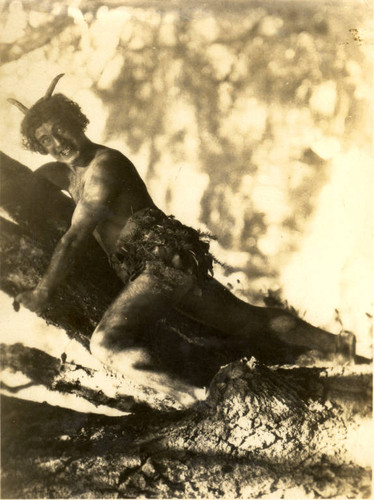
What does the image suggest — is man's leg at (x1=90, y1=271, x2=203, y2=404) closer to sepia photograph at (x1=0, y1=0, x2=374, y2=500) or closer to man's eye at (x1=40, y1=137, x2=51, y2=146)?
sepia photograph at (x1=0, y1=0, x2=374, y2=500)

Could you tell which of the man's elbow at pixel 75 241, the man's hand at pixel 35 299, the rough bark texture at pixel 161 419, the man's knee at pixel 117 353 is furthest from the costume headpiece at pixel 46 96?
the man's knee at pixel 117 353

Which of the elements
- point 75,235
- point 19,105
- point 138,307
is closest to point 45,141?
point 19,105

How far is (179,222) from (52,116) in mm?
661

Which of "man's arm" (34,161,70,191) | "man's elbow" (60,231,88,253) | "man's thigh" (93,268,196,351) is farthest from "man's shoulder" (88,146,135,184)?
"man's thigh" (93,268,196,351)

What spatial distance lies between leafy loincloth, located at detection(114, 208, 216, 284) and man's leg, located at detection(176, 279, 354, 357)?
0.30 ft

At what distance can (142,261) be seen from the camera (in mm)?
1735

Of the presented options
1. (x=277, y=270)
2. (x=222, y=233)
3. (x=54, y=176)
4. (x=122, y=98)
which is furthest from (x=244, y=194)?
(x=54, y=176)

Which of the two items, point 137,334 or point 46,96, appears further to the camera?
point 46,96

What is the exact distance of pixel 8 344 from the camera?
176 cm

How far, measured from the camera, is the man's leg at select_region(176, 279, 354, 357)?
1737 mm

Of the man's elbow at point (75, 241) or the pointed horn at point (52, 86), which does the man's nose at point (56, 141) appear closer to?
the pointed horn at point (52, 86)

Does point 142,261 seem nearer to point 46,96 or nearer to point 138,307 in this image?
point 138,307

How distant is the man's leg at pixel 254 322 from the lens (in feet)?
5.70

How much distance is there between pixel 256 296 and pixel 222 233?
28 centimetres
